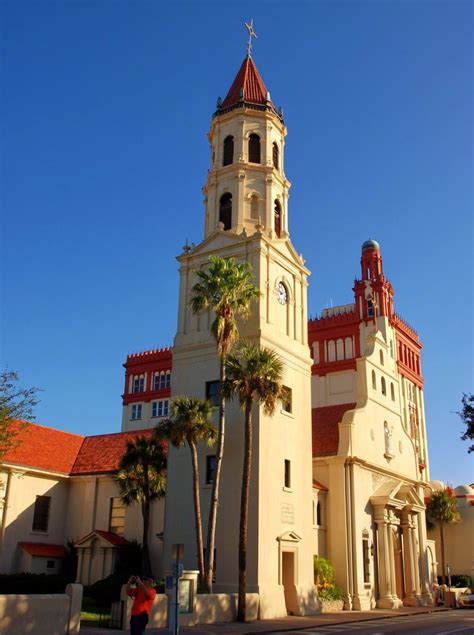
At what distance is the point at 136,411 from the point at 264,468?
1939 inches

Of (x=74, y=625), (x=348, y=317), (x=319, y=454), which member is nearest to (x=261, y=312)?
(x=319, y=454)

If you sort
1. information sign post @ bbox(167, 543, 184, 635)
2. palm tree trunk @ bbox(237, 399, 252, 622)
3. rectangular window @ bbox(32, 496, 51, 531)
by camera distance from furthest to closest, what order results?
rectangular window @ bbox(32, 496, 51, 531)
palm tree trunk @ bbox(237, 399, 252, 622)
information sign post @ bbox(167, 543, 184, 635)

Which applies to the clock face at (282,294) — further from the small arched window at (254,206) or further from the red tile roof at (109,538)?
the red tile roof at (109,538)

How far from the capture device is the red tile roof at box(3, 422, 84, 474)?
39312 mm

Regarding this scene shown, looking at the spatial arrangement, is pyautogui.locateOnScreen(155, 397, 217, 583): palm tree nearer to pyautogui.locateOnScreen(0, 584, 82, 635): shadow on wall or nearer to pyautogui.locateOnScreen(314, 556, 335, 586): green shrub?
pyautogui.locateOnScreen(314, 556, 335, 586): green shrub

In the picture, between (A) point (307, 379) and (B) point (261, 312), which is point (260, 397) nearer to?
(B) point (261, 312)

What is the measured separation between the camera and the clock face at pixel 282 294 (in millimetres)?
35531

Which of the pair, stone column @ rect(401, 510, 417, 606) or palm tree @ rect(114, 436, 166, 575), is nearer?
palm tree @ rect(114, 436, 166, 575)

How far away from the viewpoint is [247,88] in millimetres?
40781

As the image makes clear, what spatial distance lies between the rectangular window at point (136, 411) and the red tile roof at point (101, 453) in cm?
3096

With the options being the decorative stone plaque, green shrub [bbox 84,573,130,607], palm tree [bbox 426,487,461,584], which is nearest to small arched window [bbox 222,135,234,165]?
the decorative stone plaque

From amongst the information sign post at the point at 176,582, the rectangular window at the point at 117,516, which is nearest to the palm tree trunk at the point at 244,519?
the information sign post at the point at 176,582

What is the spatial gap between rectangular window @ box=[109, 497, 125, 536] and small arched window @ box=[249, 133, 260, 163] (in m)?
21.5

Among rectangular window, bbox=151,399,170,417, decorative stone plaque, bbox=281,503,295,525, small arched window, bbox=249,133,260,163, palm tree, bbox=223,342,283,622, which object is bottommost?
decorative stone plaque, bbox=281,503,295,525
